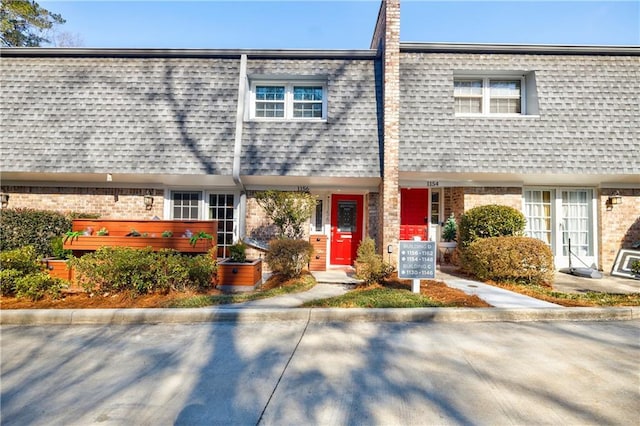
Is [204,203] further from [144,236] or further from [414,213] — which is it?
[414,213]

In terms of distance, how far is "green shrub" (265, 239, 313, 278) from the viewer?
8.19 meters

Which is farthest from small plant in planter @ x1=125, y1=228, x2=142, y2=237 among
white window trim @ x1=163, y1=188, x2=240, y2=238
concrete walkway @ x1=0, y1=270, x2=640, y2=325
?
concrete walkway @ x1=0, y1=270, x2=640, y2=325

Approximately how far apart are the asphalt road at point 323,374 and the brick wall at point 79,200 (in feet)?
17.2

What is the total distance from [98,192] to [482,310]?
10.3 meters

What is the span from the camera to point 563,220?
34.3 feet

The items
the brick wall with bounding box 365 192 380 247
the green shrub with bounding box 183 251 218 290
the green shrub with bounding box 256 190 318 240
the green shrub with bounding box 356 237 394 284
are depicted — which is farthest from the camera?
the brick wall with bounding box 365 192 380 247

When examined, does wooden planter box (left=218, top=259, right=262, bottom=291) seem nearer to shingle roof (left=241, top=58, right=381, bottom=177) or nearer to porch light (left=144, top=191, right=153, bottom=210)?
shingle roof (left=241, top=58, right=381, bottom=177)

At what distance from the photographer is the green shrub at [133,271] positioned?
654 cm

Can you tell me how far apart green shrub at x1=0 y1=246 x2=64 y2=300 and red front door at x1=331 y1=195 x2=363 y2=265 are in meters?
6.93

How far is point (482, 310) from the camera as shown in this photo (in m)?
5.53

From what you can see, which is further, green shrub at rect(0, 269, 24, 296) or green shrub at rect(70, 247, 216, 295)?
green shrub at rect(70, 247, 216, 295)

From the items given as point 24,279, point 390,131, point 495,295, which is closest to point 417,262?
point 495,295

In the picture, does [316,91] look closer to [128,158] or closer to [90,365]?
[128,158]


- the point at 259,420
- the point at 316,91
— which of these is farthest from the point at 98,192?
the point at 259,420
